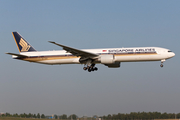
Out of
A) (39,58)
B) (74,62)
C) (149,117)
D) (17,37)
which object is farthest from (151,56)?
(17,37)

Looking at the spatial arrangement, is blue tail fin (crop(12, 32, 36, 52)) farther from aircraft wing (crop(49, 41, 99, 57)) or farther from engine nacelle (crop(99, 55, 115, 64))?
engine nacelle (crop(99, 55, 115, 64))

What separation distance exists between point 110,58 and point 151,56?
22.1 ft

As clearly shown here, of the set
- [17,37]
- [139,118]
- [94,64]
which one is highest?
[17,37]

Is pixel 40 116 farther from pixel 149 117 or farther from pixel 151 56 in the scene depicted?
pixel 151 56

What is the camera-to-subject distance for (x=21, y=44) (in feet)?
185

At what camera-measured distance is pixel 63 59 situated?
164 feet

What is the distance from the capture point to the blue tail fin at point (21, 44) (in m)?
55.0

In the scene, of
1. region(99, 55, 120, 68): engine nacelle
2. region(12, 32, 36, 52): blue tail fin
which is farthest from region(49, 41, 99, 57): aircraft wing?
region(12, 32, 36, 52): blue tail fin

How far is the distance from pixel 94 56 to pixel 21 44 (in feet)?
53.9

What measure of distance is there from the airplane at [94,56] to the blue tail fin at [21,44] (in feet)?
2.15

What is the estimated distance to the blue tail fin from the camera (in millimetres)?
55000

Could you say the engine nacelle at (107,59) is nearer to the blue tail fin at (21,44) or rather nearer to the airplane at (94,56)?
the airplane at (94,56)

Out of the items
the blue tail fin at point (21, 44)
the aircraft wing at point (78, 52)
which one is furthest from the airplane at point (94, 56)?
the blue tail fin at point (21, 44)

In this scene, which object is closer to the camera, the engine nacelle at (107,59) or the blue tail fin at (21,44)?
the engine nacelle at (107,59)
